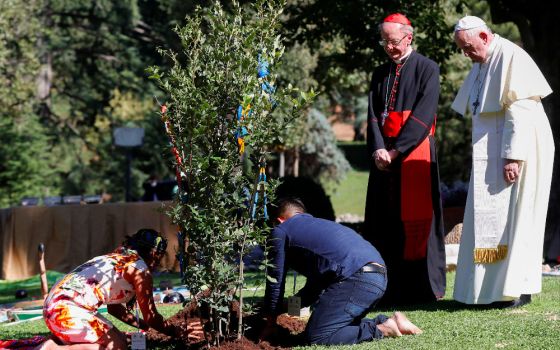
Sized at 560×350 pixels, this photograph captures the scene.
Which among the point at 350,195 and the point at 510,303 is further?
the point at 350,195

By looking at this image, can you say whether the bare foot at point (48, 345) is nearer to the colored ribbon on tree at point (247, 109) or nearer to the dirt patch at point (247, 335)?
the dirt patch at point (247, 335)

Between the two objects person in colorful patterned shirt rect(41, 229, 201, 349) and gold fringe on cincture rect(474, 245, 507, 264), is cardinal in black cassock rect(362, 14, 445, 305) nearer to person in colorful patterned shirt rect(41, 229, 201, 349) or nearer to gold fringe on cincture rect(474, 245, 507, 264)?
gold fringe on cincture rect(474, 245, 507, 264)

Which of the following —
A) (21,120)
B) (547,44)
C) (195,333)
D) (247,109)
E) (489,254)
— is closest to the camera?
(247,109)

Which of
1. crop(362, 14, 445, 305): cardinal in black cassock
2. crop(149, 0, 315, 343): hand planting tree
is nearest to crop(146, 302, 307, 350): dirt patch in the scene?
crop(149, 0, 315, 343): hand planting tree

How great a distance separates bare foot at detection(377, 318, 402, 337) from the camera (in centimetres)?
652

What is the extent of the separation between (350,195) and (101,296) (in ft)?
115

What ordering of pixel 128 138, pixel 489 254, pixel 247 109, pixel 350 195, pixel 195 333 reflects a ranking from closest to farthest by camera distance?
pixel 247 109, pixel 195 333, pixel 489 254, pixel 128 138, pixel 350 195

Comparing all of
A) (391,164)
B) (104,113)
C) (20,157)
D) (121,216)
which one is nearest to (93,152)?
(104,113)

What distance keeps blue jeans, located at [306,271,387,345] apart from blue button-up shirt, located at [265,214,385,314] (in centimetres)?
8

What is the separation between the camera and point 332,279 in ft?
21.4

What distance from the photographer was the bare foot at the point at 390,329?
6520mm

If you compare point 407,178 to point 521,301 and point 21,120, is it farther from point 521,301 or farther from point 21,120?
point 21,120

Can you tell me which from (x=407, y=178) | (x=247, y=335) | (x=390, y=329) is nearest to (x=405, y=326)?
(x=390, y=329)

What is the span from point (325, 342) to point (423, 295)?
189 cm
